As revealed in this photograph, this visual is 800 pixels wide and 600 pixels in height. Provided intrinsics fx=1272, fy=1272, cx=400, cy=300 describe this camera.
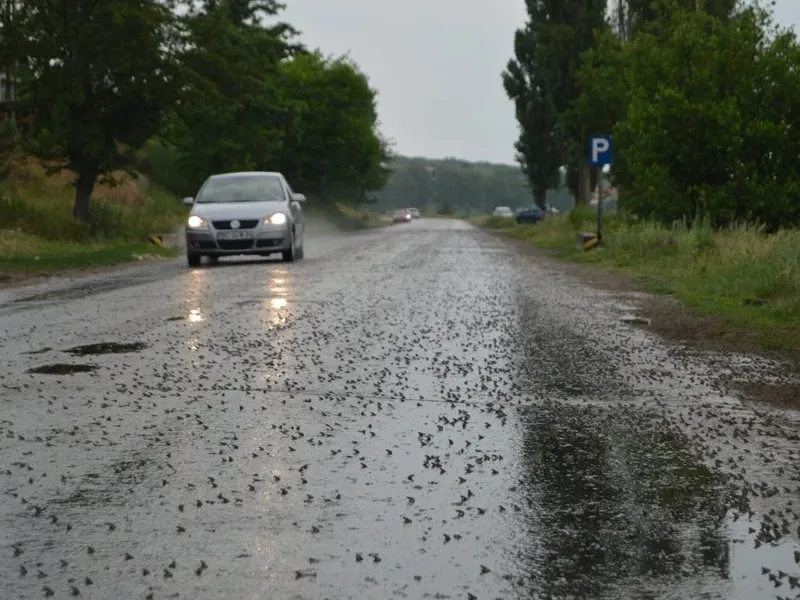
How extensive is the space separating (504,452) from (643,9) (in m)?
40.1

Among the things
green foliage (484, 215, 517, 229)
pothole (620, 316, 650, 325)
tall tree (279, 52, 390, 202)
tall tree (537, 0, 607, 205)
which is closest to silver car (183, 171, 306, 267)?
pothole (620, 316, 650, 325)

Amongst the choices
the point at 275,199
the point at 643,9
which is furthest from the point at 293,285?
the point at 643,9

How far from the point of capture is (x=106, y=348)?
10.6 metres

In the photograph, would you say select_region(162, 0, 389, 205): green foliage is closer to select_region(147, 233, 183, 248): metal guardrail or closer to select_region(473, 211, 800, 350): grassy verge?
select_region(147, 233, 183, 248): metal guardrail

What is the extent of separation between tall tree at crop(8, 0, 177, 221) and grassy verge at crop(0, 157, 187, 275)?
177 centimetres

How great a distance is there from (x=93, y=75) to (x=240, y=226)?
10812 millimetres

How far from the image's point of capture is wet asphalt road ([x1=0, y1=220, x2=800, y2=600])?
14.1 ft

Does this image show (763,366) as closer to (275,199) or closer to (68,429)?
(68,429)

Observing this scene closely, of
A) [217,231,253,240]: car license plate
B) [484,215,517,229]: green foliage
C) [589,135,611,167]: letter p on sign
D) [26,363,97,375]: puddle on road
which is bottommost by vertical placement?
[484,215,517,229]: green foliage

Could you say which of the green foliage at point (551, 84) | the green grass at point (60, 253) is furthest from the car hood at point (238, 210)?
the green foliage at point (551, 84)

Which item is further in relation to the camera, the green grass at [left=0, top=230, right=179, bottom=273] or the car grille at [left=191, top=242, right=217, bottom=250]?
the car grille at [left=191, top=242, right=217, bottom=250]

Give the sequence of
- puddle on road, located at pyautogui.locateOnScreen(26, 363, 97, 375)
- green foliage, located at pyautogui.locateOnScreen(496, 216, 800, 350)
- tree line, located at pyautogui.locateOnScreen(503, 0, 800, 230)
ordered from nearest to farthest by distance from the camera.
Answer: puddle on road, located at pyautogui.locateOnScreen(26, 363, 97, 375) → green foliage, located at pyautogui.locateOnScreen(496, 216, 800, 350) → tree line, located at pyautogui.locateOnScreen(503, 0, 800, 230)

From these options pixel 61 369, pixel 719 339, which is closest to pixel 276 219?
pixel 719 339

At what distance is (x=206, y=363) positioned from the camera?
9.63 meters
